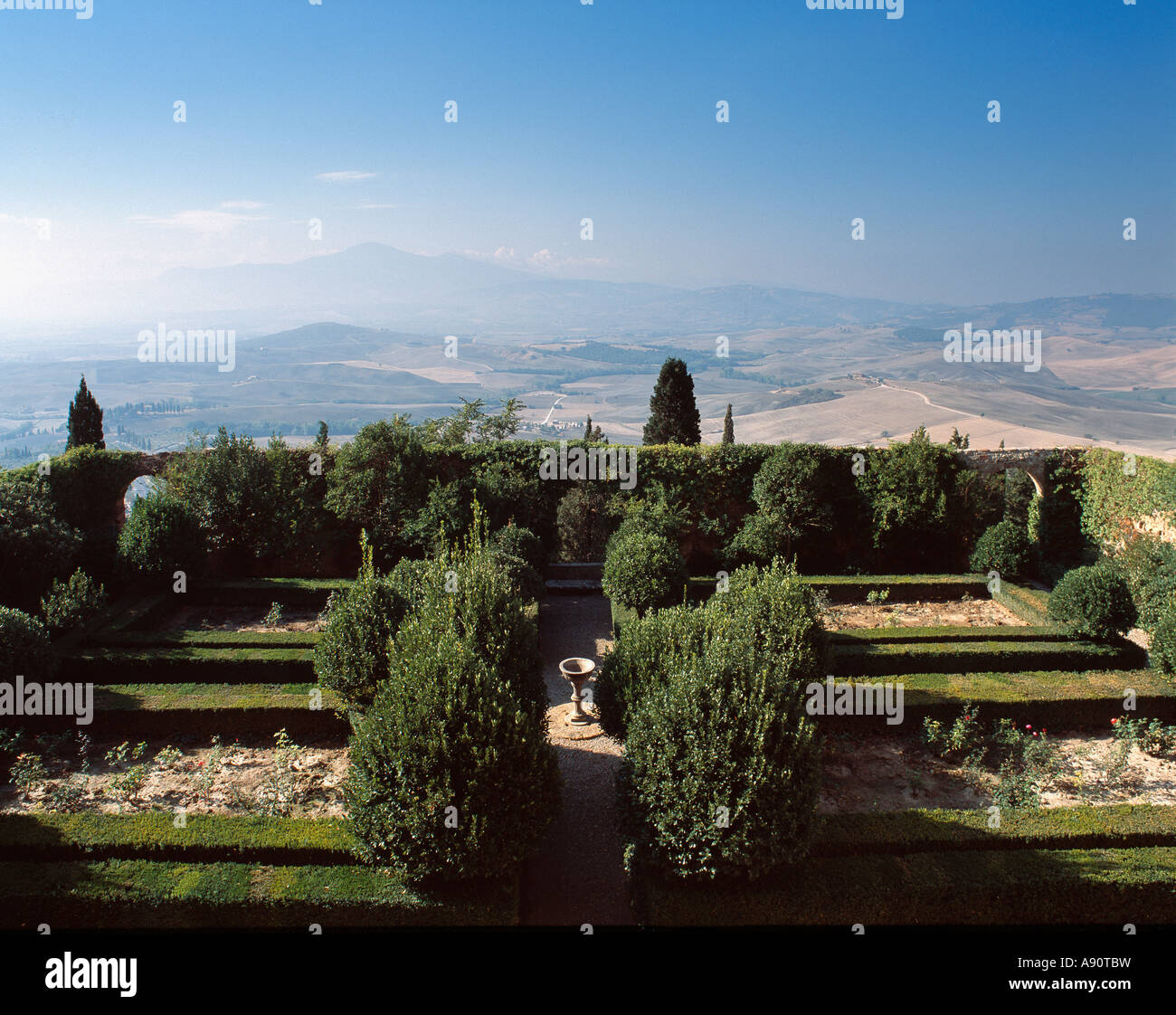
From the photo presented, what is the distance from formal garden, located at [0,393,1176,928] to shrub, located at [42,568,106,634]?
59 millimetres

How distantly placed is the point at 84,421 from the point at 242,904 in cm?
2323

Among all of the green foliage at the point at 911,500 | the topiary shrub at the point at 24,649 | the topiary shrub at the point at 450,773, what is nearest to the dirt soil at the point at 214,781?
the topiary shrub at the point at 24,649

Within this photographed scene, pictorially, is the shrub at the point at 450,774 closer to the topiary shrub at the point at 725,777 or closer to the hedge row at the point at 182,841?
the hedge row at the point at 182,841

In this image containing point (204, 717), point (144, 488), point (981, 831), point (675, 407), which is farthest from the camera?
point (675, 407)

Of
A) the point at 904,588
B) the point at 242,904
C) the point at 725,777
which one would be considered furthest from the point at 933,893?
the point at 904,588

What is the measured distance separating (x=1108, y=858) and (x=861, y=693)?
373cm

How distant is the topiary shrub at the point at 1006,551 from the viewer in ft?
56.0

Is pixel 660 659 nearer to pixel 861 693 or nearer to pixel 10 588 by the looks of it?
pixel 861 693

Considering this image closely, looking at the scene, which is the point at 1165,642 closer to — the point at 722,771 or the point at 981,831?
the point at 981,831

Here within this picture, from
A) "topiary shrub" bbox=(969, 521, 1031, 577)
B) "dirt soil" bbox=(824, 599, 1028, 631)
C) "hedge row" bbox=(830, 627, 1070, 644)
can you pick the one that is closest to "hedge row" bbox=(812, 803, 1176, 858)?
"hedge row" bbox=(830, 627, 1070, 644)

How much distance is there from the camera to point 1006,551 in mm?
17078

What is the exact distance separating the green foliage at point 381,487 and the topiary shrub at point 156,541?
141 inches
